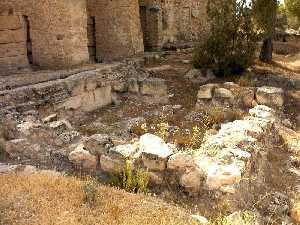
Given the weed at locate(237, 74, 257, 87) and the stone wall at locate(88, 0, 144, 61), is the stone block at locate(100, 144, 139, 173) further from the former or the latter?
the stone wall at locate(88, 0, 144, 61)

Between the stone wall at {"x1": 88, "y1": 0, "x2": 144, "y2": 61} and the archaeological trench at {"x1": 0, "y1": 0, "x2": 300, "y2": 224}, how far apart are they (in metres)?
0.04

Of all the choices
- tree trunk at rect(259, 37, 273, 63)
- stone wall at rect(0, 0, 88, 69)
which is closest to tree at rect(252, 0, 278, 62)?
tree trunk at rect(259, 37, 273, 63)

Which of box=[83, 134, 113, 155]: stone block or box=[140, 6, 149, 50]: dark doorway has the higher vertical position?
box=[140, 6, 149, 50]: dark doorway

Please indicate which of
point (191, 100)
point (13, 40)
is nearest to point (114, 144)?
point (191, 100)

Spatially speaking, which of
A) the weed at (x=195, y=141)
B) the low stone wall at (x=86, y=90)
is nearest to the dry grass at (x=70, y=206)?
the weed at (x=195, y=141)

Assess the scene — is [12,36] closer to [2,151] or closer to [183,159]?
[2,151]

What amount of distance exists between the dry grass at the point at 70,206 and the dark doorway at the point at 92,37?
9.51 metres

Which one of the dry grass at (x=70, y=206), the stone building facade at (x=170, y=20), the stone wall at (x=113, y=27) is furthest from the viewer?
the stone building facade at (x=170, y=20)

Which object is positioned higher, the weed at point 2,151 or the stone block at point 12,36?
the stone block at point 12,36

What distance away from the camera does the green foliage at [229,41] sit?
46.4 feet

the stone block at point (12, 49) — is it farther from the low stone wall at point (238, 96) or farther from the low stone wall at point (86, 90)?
the low stone wall at point (238, 96)

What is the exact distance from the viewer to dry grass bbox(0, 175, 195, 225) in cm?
529

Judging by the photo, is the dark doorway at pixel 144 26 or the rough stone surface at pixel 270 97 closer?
the rough stone surface at pixel 270 97

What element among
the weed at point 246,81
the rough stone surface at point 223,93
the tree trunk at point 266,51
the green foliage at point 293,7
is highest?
the green foliage at point 293,7
